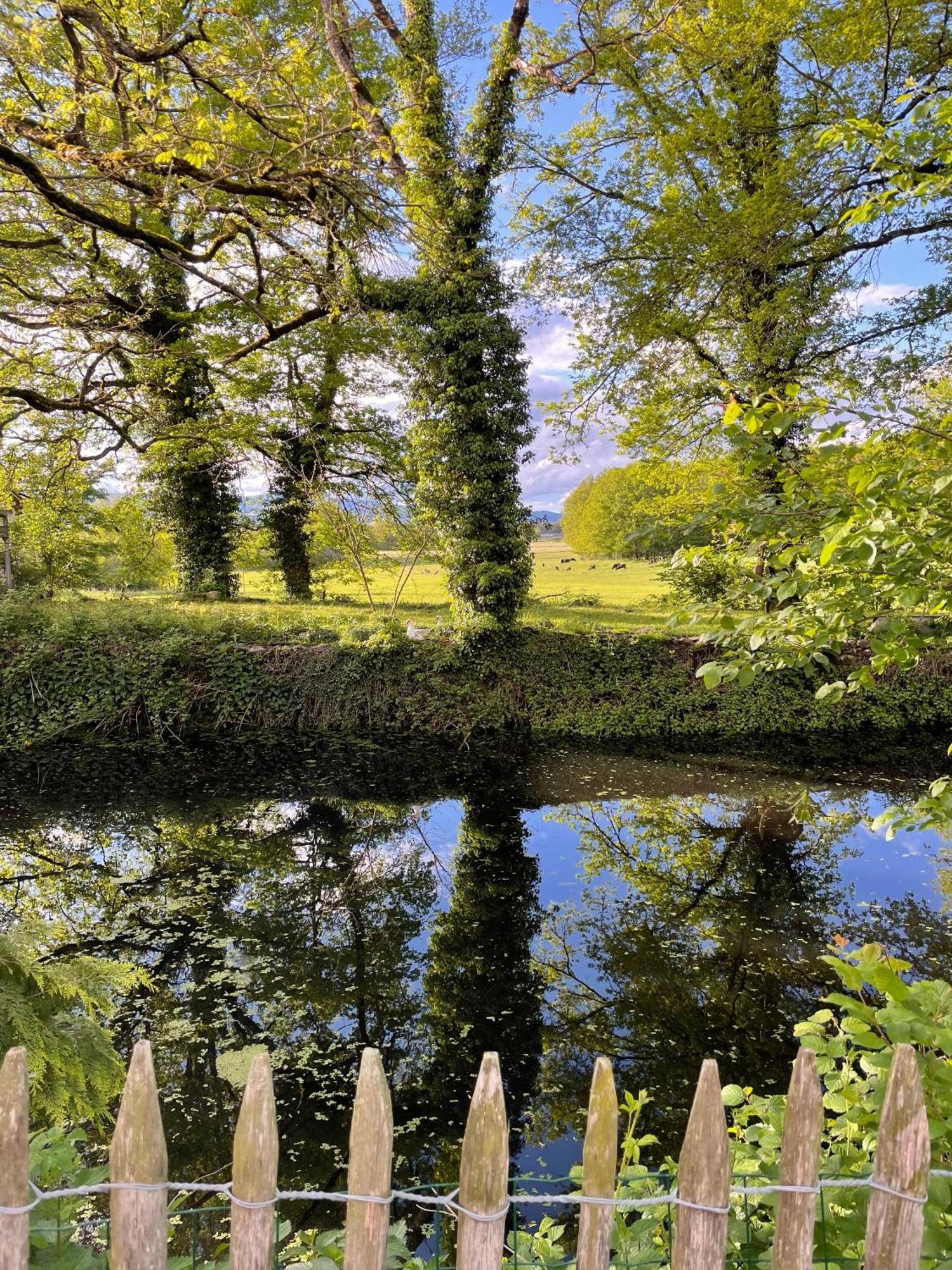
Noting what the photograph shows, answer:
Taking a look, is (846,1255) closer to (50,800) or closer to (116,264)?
(50,800)

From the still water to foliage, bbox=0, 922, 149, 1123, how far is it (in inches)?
61.3

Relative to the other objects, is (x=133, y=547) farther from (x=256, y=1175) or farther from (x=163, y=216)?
(x=256, y=1175)

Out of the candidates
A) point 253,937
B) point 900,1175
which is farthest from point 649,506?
point 900,1175

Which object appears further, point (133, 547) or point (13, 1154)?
point (133, 547)

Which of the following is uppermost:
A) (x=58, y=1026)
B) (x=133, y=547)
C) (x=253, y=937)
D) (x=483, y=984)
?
(x=133, y=547)

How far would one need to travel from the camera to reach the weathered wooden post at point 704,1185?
1.13 metres

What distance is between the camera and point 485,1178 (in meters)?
1.17

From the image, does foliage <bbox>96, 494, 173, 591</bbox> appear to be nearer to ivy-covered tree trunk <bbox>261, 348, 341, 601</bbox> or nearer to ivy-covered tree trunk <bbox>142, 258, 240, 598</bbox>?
ivy-covered tree trunk <bbox>142, 258, 240, 598</bbox>

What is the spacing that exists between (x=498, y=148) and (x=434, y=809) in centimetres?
989

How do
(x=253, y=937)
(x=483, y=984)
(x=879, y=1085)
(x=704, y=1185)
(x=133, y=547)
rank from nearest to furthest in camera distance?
(x=704, y=1185) → (x=879, y=1085) → (x=483, y=984) → (x=253, y=937) → (x=133, y=547)

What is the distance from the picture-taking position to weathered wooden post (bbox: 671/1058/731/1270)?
3.72 ft

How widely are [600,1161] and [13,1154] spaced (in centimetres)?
100

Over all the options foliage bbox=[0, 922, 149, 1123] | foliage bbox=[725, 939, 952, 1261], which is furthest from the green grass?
foliage bbox=[0, 922, 149, 1123]

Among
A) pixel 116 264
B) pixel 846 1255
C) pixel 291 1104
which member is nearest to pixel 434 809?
pixel 291 1104
